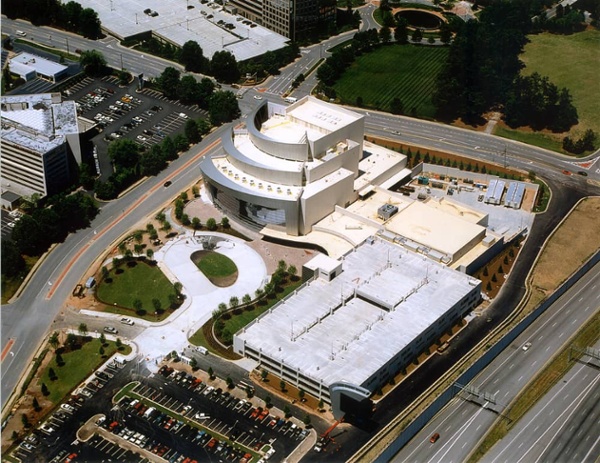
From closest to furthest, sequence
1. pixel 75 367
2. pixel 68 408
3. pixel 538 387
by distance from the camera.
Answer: pixel 68 408 → pixel 538 387 → pixel 75 367

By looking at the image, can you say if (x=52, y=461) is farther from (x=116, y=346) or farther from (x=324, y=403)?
(x=324, y=403)

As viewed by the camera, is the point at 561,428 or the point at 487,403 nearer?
the point at 561,428

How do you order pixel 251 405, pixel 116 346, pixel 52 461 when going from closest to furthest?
pixel 52 461 < pixel 251 405 < pixel 116 346

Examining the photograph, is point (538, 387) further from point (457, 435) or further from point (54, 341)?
point (54, 341)

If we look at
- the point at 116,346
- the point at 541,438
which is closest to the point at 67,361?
the point at 116,346

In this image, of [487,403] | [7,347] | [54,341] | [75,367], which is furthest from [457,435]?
[7,347]

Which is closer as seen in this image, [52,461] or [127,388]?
[52,461]

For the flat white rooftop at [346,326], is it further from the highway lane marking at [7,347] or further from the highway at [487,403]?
the highway lane marking at [7,347]

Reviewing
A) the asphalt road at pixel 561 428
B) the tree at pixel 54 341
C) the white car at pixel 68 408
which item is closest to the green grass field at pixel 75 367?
the white car at pixel 68 408
